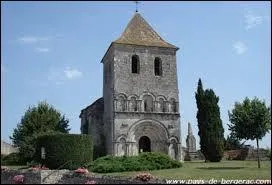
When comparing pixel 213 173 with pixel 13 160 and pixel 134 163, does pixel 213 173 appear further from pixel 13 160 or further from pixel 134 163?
pixel 13 160

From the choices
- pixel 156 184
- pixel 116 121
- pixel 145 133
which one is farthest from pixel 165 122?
pixel 156 184

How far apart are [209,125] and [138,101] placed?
7216 mm

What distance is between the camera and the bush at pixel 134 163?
28.3 m

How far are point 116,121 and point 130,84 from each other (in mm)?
4170

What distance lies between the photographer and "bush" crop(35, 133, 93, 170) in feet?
101

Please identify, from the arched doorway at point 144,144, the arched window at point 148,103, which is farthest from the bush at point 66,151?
the arched window at point 148,103

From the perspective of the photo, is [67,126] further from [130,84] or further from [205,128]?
[205,128]

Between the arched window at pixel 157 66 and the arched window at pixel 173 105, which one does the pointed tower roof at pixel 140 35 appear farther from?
the arched window at pixel 173 105

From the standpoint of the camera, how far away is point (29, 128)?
44562mm

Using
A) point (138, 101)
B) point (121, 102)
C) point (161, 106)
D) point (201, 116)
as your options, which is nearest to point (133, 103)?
point (138, 101)

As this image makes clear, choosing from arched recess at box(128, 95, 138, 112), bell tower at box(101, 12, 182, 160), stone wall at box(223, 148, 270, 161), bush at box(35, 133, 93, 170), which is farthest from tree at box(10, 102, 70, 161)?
stone wall at box(223, 148, 270, 161)

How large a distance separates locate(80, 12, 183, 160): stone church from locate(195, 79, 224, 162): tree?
7.37 ft

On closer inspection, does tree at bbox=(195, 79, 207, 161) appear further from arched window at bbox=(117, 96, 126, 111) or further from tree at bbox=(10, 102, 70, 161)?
tree at bbox=(10, 102, 70, 161)

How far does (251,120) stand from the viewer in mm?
29312
